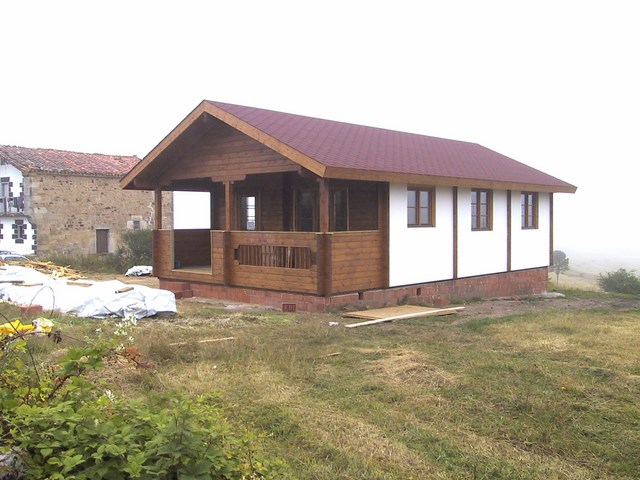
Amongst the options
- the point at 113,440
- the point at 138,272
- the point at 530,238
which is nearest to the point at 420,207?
the point at 530,238

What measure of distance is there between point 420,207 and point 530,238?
6.12 meters

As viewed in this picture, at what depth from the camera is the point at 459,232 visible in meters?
16.4

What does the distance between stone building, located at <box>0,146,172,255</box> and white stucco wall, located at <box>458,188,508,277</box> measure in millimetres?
20914

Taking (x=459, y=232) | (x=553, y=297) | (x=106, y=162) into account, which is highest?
(x=106, y=162)

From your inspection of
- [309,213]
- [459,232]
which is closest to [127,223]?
[309,213]

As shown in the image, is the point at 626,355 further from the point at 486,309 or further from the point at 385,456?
the point at 486,309

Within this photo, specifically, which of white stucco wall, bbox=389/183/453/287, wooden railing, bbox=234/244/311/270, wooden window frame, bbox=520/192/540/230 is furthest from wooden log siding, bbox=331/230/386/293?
wooden window frame, bbox=520/192/540/230

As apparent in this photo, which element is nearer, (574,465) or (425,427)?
(574,465)

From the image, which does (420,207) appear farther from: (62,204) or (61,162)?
(61,162)

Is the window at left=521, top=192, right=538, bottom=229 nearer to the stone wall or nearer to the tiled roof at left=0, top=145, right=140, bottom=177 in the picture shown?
the stone wall

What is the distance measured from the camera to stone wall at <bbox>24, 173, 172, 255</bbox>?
97.6 ft

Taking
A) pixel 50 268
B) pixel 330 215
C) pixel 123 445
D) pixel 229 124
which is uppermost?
pixel 229 124

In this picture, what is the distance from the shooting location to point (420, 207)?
15258mm

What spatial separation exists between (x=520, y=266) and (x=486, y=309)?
17.9ft
